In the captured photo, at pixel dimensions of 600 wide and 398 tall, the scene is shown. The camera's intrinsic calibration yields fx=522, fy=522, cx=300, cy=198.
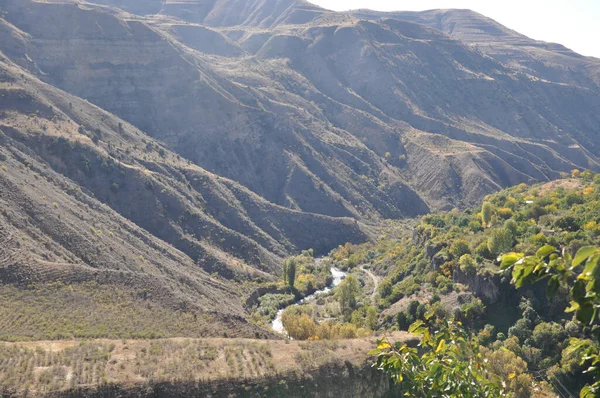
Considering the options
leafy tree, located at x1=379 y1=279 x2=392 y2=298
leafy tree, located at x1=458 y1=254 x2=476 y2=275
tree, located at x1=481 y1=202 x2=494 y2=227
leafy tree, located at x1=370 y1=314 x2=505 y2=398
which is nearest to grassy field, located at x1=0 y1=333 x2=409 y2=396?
leafy tree, located at x1=458 y1=254 x2=476 y2=275

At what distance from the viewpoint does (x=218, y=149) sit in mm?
129125

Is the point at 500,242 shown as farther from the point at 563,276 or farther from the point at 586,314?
the point at 586,314

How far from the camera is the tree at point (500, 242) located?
58812 mm

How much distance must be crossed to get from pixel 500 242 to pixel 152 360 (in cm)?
4102

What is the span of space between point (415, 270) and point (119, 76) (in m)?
98.7

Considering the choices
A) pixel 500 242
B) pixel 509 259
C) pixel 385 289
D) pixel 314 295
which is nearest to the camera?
pixel 509 259

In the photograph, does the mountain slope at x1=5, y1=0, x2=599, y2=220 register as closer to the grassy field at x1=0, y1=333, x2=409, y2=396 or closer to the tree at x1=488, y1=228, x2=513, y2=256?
the tree at x1=488, y1=228, x2=513, y2=256

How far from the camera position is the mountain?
65938mm

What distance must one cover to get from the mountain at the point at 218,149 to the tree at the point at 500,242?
29.3 meters

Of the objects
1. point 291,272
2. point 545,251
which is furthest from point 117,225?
point 545,251

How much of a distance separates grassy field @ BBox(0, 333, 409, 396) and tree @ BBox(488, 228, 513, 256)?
25.2 meters

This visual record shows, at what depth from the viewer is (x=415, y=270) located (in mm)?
73625

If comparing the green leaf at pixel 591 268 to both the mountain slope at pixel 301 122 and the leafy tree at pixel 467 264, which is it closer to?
the leafy tree at pixel 467 264

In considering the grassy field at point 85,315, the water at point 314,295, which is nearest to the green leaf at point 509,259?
the grassy field at point 85,315
